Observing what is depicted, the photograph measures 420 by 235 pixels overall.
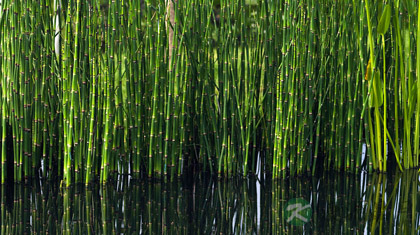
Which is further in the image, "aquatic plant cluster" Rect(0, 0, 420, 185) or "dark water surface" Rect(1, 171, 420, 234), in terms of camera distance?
"aquatic plant cluster" Rect(0, 0, 420, 185)

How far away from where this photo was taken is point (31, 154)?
1.98 metres

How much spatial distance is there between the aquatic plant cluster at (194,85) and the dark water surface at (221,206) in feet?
0.26

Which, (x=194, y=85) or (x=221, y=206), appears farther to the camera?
(x=194, y=85)

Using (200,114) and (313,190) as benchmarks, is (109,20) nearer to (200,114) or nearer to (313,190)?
(200,114)

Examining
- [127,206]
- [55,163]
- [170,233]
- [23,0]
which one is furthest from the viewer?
[55,163]

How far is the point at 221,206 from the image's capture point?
1745 mm

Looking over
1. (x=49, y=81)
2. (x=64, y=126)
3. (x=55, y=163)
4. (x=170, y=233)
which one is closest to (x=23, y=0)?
(x=49, y=81)

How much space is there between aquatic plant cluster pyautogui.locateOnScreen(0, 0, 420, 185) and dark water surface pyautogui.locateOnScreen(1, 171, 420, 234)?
8 centimetres

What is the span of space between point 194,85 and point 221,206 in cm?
49

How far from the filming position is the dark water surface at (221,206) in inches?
61.1

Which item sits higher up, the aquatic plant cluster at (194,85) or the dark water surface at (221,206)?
the aquatic plant cluster at (194,85)

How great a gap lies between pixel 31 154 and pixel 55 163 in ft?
0.43

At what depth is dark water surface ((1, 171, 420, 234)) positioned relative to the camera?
5.09ft

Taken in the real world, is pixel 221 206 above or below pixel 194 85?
below
